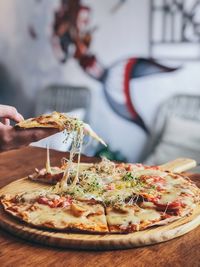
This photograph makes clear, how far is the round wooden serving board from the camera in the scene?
1.32 metres

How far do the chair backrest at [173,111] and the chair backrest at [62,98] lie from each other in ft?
2.57

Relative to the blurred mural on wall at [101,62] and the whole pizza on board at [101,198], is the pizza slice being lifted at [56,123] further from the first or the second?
the blurred mural on wall at [101,62]

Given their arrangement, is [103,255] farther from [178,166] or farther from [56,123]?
[178,166]

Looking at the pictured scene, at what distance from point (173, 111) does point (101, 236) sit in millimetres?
2644

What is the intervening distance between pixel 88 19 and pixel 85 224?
3.22m

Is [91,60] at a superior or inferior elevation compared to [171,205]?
superior

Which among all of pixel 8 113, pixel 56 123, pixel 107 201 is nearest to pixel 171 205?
pixel 107 201

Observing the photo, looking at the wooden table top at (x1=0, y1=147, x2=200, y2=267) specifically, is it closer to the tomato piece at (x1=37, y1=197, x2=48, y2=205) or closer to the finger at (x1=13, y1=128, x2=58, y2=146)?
the tomato piece at (x1=37, y1=197, x2=48, y2=205)

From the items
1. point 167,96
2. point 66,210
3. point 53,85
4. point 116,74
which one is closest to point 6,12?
point 53,85

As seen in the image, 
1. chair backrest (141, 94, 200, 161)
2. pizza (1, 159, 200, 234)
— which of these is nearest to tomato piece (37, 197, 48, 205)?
pizza (1, 159, 200, 234)

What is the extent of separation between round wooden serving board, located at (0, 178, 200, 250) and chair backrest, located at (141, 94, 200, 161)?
2.38 metres

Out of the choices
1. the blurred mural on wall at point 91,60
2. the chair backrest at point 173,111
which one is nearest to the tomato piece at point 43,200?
the chair backrest at point 173,111

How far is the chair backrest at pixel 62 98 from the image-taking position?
14.5 feet

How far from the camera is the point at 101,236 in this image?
1.35 metres
